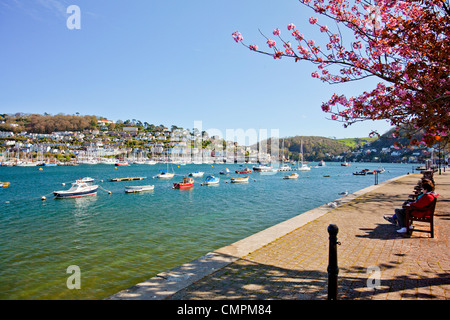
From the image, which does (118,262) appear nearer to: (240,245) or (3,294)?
(3,294)

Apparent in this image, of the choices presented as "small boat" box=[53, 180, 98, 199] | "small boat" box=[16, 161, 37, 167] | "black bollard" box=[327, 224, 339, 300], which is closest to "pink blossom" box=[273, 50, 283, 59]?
"black bollard" box=[327, 224, 339, 300]

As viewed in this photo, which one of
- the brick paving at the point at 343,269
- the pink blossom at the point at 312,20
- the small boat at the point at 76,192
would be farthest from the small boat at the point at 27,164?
the pink blossom at the point at 312,20

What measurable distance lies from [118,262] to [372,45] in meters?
10.3

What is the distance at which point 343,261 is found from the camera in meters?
5.67

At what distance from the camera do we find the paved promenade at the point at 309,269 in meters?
4.33

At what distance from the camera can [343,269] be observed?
5.21 meters

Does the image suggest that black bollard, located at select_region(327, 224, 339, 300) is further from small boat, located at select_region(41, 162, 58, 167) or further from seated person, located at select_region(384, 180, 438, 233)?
small boat, located at select_region(41, 162, 58, 167)

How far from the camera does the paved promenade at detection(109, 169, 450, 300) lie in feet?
14.2

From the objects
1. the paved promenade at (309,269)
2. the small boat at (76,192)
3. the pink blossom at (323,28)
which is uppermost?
the pink blossom at (323,28)
